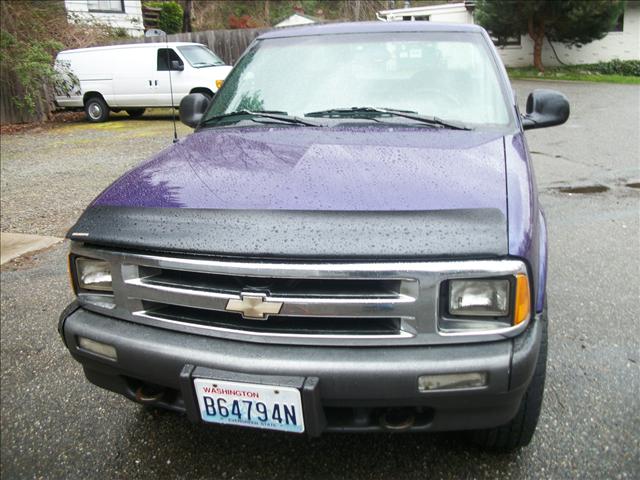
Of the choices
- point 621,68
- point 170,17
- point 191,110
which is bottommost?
point 621,68

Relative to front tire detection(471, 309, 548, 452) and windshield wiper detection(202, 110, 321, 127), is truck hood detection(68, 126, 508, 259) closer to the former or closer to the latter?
windshield wiper detection(202, 110, 321, 127)

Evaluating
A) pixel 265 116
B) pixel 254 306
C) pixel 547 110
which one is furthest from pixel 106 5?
pixel 254 306

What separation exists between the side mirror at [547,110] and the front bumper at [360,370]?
5.72ft

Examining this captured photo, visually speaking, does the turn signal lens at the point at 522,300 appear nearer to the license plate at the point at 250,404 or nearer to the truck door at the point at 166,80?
the license plate at the point at 250,404

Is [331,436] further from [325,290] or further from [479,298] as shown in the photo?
[479,298]

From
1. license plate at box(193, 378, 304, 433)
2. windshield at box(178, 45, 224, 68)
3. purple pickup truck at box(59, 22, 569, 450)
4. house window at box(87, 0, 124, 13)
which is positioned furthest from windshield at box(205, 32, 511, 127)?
house window at box(87, 0, 124, 13)

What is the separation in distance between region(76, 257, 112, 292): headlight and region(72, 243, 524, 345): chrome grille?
0.09m

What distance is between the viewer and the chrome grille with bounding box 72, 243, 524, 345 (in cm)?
170

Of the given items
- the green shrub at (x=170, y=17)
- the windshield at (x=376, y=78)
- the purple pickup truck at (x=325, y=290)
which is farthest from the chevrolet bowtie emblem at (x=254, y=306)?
the green shrub at (x=170, y=17)

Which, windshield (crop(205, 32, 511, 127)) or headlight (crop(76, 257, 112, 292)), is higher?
windshield (crop(205, 32, 511, 127))

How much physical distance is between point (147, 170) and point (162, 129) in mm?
10356

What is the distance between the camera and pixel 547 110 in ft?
10.7

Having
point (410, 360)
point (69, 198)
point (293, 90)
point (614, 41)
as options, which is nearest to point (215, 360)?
point (410, 360)

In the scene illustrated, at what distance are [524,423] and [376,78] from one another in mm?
1867
